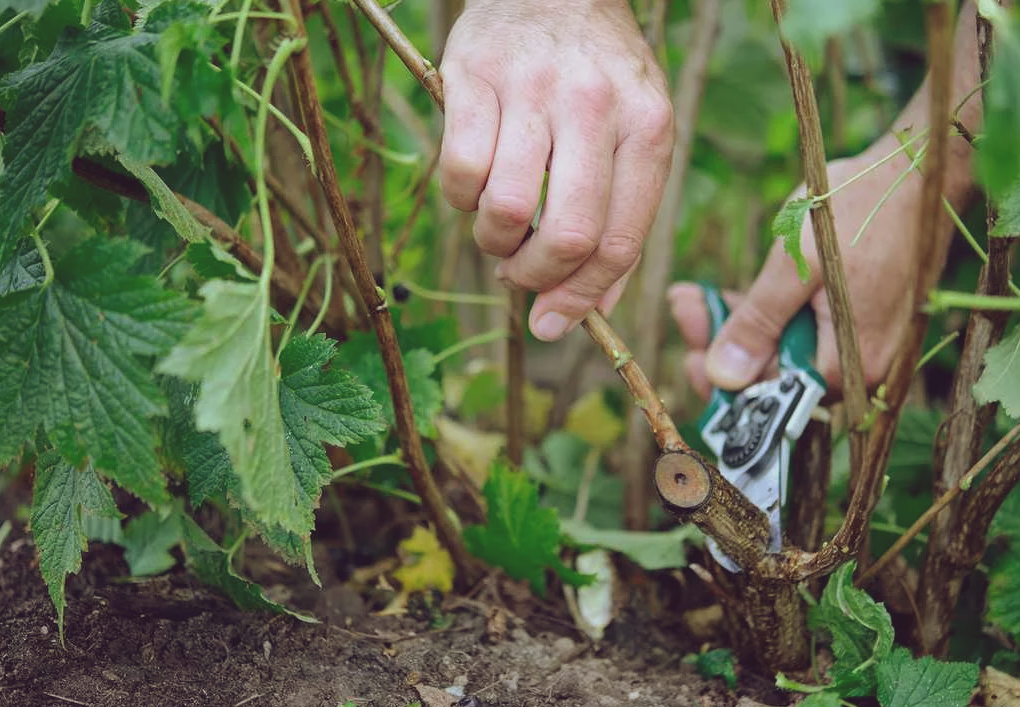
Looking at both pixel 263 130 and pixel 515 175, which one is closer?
pixel 263 130

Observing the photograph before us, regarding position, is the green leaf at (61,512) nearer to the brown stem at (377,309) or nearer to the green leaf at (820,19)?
the brown stem at (377,309)

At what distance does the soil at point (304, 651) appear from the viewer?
1105mm

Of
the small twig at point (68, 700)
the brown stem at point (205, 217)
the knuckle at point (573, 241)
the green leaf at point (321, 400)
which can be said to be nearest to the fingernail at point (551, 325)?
the knuckle at point (573, 241)

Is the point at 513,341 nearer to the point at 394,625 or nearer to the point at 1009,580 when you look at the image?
the point at 394,625

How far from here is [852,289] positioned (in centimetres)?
144

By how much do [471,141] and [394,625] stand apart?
28.7 inches

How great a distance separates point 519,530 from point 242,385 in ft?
2.21

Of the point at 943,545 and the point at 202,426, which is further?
the point at 943,545

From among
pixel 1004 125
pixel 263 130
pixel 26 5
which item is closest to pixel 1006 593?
pixel 1004 125

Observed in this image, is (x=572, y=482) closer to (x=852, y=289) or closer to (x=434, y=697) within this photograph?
(x=852, y=289)

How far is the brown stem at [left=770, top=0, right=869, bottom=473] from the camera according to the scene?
3.34ft

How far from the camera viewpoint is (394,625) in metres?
1.36

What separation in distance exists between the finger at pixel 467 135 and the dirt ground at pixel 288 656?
619 mm

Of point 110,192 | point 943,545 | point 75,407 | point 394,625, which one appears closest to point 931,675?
point 943,545
